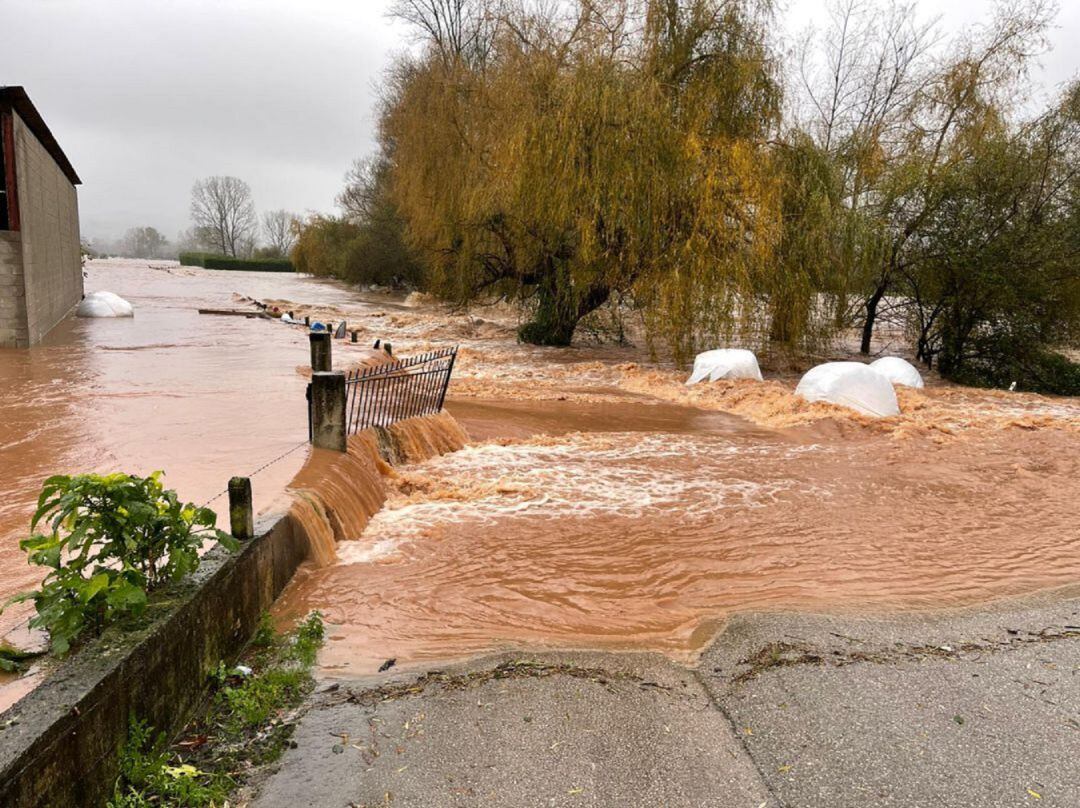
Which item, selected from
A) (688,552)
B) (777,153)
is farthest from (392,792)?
(777,153)

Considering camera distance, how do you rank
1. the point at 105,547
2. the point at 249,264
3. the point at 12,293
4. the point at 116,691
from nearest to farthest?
the point at 116,691 < the point at 105,547 < the point at 12,293 < the point at 249,264

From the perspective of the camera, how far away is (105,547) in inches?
132

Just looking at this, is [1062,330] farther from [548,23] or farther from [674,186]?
[548,23]

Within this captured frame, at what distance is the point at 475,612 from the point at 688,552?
2.15 metres

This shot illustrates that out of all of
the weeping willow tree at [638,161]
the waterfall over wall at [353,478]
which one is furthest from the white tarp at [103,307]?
the waterfall over wall at [353,478]

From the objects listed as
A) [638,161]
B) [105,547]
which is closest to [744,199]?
[638,161]

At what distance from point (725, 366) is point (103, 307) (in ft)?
58.6

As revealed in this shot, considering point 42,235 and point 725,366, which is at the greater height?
point 42,235

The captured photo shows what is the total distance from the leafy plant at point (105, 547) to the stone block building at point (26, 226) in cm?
1235

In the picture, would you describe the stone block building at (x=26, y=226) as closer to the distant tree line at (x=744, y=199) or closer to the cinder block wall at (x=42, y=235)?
the cinder block wall at (x=42, y=235)

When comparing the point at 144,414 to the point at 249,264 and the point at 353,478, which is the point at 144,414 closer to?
the point at 353,478

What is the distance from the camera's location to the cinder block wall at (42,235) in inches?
524

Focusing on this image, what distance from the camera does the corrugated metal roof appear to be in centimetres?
1253

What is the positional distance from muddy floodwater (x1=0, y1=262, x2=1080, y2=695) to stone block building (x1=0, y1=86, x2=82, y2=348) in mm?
1040
